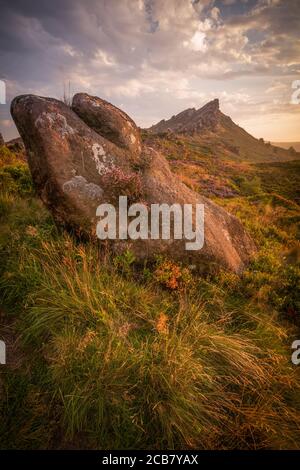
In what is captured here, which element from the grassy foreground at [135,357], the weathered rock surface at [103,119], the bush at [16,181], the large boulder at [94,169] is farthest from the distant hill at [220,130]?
the grassy foreground at [135,357]

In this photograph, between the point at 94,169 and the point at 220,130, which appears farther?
the point at 220,130

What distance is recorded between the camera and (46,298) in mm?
4004

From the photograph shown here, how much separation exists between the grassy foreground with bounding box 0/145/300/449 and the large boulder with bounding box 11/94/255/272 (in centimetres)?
48

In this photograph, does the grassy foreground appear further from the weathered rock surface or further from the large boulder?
the weathered rock surface

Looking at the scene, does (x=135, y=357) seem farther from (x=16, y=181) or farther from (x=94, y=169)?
(x=16, y=181)

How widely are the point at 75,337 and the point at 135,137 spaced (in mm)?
5027

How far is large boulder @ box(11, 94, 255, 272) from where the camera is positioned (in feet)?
16.9

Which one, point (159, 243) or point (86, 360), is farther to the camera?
point (159, 243)

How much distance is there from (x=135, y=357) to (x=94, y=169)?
3.93m

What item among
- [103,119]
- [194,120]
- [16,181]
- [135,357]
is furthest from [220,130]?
[135,357]

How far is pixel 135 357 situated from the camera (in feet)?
11.0

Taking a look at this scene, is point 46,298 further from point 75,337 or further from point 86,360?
point 86,360

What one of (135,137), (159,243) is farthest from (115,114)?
(159,243)

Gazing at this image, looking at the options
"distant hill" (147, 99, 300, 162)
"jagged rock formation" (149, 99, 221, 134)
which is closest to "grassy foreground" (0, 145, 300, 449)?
"distant hill" (147, 99, 300, 162)
